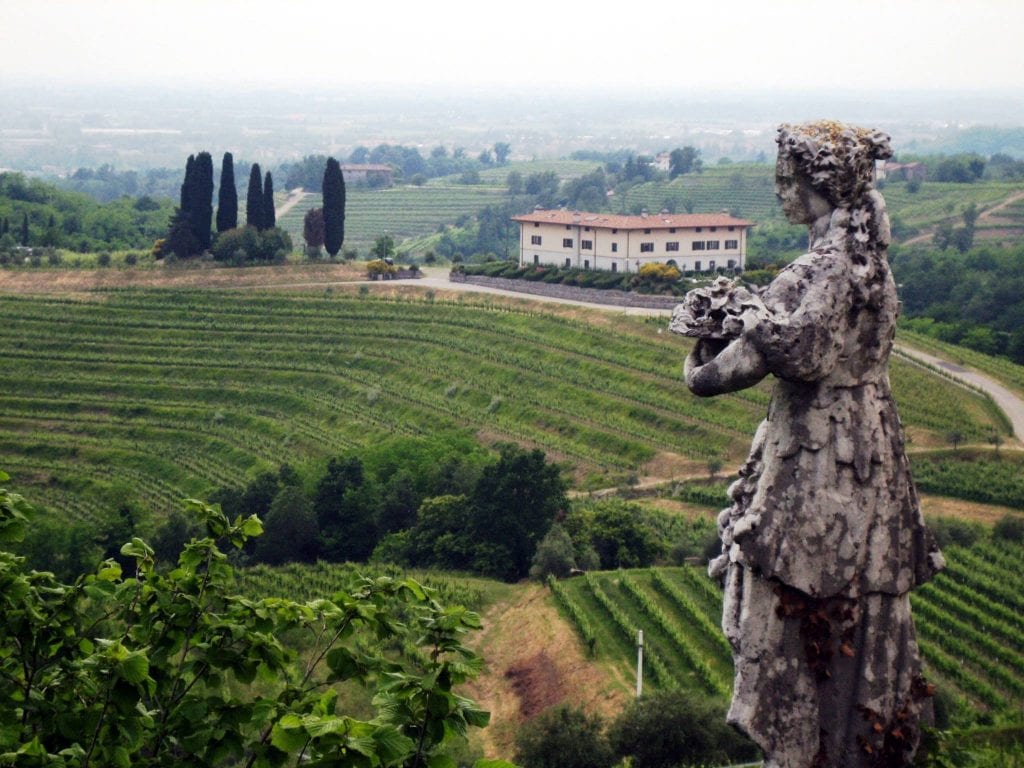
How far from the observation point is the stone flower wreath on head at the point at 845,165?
8.90 m

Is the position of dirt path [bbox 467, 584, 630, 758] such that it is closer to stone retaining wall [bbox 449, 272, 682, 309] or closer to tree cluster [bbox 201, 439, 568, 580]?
tree cluster [bbox 201, 439, 568, 580]

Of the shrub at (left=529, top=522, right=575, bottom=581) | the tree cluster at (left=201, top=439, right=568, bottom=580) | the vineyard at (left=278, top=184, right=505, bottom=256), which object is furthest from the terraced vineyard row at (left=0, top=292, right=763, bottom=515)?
the vineyard at (left=278, top=184, right=505, bottom=256)

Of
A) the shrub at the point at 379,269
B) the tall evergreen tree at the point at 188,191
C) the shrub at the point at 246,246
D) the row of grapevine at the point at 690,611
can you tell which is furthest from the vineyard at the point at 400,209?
the row of grapevine at the point at 690,611

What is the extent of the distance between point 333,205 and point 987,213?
64.2 m

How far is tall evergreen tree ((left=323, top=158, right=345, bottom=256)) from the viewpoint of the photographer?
74.1 metres

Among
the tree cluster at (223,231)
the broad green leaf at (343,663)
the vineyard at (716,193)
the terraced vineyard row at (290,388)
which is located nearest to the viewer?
the broad green leaf at (343,663)

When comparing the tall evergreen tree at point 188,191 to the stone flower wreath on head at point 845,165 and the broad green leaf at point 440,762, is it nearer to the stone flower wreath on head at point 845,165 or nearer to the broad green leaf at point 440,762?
the stone flower wreath on head at point 845,165

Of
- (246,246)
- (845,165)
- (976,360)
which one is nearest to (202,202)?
(246,246)

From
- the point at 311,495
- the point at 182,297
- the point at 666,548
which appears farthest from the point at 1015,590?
the point at 182,297

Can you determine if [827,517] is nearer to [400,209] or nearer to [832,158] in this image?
[832,158]

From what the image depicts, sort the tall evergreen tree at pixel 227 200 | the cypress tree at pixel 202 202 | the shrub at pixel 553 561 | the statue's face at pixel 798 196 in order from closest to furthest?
the statue's face at pixel 798 196 → the shrub at pixel 553 561 → the cypress tree at pixel 202 202 → the tall evergreen tree at pixel 227 200

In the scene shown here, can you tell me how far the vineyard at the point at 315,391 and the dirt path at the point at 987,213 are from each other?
57.5 meters

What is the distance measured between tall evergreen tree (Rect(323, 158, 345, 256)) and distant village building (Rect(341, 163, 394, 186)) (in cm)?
8173

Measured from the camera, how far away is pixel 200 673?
8.95 metres
